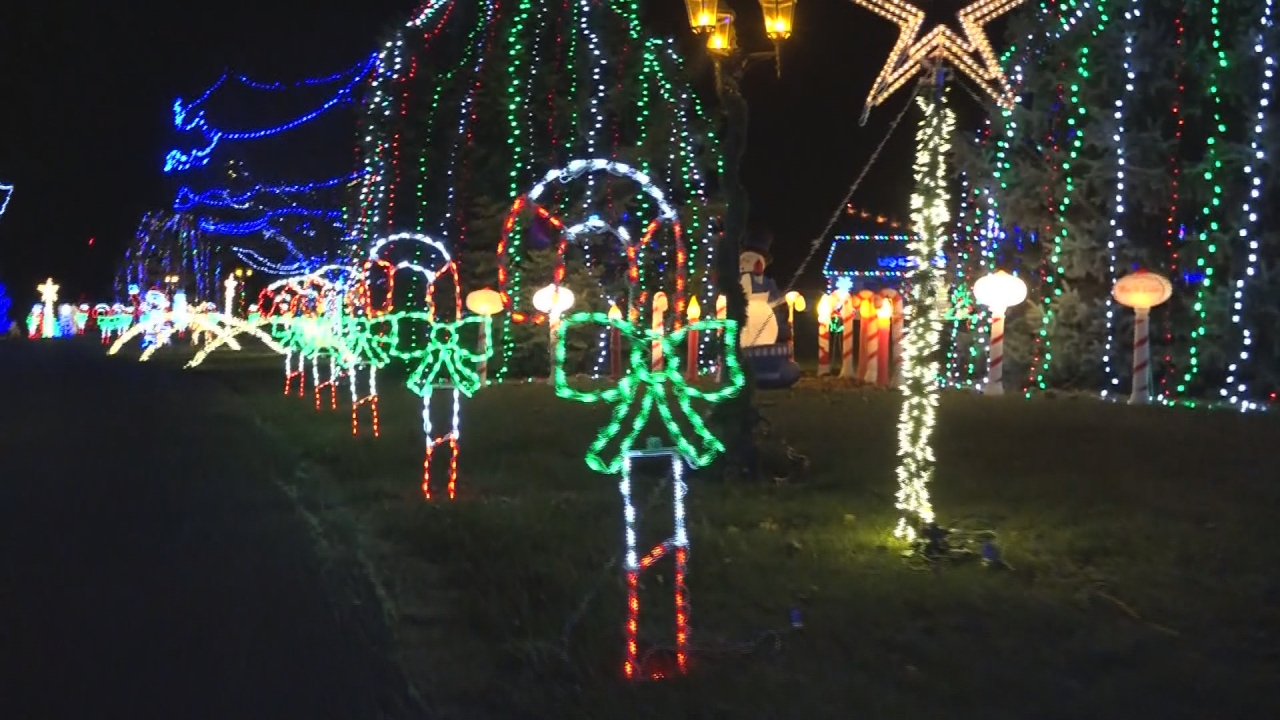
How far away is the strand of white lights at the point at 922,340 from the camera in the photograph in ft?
34.6

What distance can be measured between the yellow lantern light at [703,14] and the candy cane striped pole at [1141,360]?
10.4m

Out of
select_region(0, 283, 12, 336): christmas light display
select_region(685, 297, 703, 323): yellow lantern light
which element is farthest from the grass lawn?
select_region(0, 283, 12, 336): christmas light display

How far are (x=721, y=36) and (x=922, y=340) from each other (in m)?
7.07

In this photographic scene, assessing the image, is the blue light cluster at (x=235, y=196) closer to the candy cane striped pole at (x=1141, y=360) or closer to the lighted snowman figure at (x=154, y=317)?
the lighted snowman figure at (x=154, y=317)

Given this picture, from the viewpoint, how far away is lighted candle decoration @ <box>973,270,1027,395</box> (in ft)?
62.0

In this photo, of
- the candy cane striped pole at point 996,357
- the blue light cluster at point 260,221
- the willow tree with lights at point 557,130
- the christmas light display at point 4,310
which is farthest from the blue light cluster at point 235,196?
the candy cane striped pole at point 996,357

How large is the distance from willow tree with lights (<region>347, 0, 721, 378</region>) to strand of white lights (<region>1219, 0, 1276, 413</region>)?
9903 millimetres

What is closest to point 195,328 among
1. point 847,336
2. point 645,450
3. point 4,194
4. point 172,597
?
point 847,336

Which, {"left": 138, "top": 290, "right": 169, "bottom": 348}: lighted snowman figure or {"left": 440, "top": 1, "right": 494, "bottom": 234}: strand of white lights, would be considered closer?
{"left": 440, "top": 1, "right": 494, "bottom": 234}: strand of white lights

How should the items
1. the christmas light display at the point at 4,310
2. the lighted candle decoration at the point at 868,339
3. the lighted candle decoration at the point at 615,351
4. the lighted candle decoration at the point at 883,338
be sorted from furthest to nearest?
the christmas light display at the point at 4,310 → the lighted candle decoration at the point at 615,351 → the lighted candle decoration at the point at 868,339 → the lighted candle decoration at the point at 883,338

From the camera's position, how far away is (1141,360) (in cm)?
1928

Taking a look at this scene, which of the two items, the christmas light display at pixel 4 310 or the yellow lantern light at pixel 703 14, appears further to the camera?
the christmas light display at pixel 4 310

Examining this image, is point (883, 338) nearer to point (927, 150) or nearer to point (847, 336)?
point (847, 336)

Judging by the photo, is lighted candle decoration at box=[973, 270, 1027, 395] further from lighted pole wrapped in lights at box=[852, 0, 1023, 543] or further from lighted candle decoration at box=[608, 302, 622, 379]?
lighted candle decoration at box=[608, 302, 622, 379]
